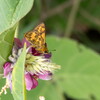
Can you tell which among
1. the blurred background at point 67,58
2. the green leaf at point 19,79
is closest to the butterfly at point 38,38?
the green leaf at point 19,79

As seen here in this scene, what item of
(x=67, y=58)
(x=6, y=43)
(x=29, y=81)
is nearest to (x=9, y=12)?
(x=6, y=43)

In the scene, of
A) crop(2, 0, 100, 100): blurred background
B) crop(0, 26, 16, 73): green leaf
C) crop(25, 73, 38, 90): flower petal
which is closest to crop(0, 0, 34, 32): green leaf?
crop(0, 26, 16, 73): green leaf

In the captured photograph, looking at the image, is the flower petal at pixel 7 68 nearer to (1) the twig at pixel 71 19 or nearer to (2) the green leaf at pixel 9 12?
(2) the green leaf at pixel 9 12

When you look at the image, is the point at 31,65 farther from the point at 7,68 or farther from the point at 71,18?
the point at 71,18

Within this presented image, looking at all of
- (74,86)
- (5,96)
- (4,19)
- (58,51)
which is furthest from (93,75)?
(4,19)

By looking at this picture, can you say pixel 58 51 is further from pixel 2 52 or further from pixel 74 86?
pixel 2 52

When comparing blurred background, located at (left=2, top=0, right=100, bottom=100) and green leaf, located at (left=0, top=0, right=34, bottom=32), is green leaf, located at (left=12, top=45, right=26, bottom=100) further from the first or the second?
blurred background, located at (left=2, top=0, right=100, bottom=100)

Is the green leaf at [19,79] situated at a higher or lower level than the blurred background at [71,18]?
higher
